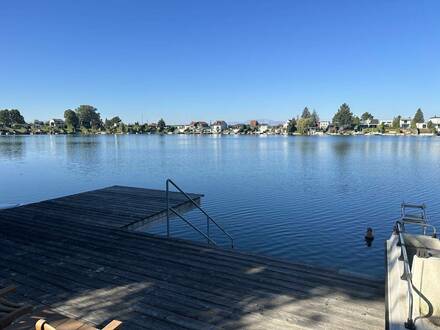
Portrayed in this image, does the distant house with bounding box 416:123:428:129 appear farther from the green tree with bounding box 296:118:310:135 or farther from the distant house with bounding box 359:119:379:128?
the green tree with bounding box 296:118:310:135

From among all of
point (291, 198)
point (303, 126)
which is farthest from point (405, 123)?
point (291, 198)

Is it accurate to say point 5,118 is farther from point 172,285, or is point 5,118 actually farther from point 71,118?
point 172,285

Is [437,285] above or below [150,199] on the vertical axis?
above

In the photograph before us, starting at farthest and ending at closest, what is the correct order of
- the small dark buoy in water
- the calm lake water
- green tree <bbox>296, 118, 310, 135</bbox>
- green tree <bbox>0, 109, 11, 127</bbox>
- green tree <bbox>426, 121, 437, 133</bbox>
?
1. green tree <bbox>0, 109, 11, 127</bbox>
2. green tree <bbox>296, 118, 310, 135</bbox>
3. green tree <bbox>426, 121, 437, 133</bbox>
4. the small dark buoy in water
5. the calm lake water

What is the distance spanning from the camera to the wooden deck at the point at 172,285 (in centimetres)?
340

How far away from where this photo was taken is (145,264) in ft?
16.0

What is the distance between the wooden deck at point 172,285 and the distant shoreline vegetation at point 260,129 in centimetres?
15305

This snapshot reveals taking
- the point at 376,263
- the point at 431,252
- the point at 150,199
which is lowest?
the point at 376,263

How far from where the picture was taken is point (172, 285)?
4148 millimetres

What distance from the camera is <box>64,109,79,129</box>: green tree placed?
162625mm

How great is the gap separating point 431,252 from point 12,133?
641 ft

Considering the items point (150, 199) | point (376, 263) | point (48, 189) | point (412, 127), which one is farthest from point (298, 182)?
point (412, 127)

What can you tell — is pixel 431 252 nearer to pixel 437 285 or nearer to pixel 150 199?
pixel 437 285

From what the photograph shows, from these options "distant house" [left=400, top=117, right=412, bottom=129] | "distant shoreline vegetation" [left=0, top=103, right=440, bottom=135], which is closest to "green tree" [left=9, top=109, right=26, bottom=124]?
"distant shoreline vegetation" [left=0, top=103, right=440, bottom=135]
